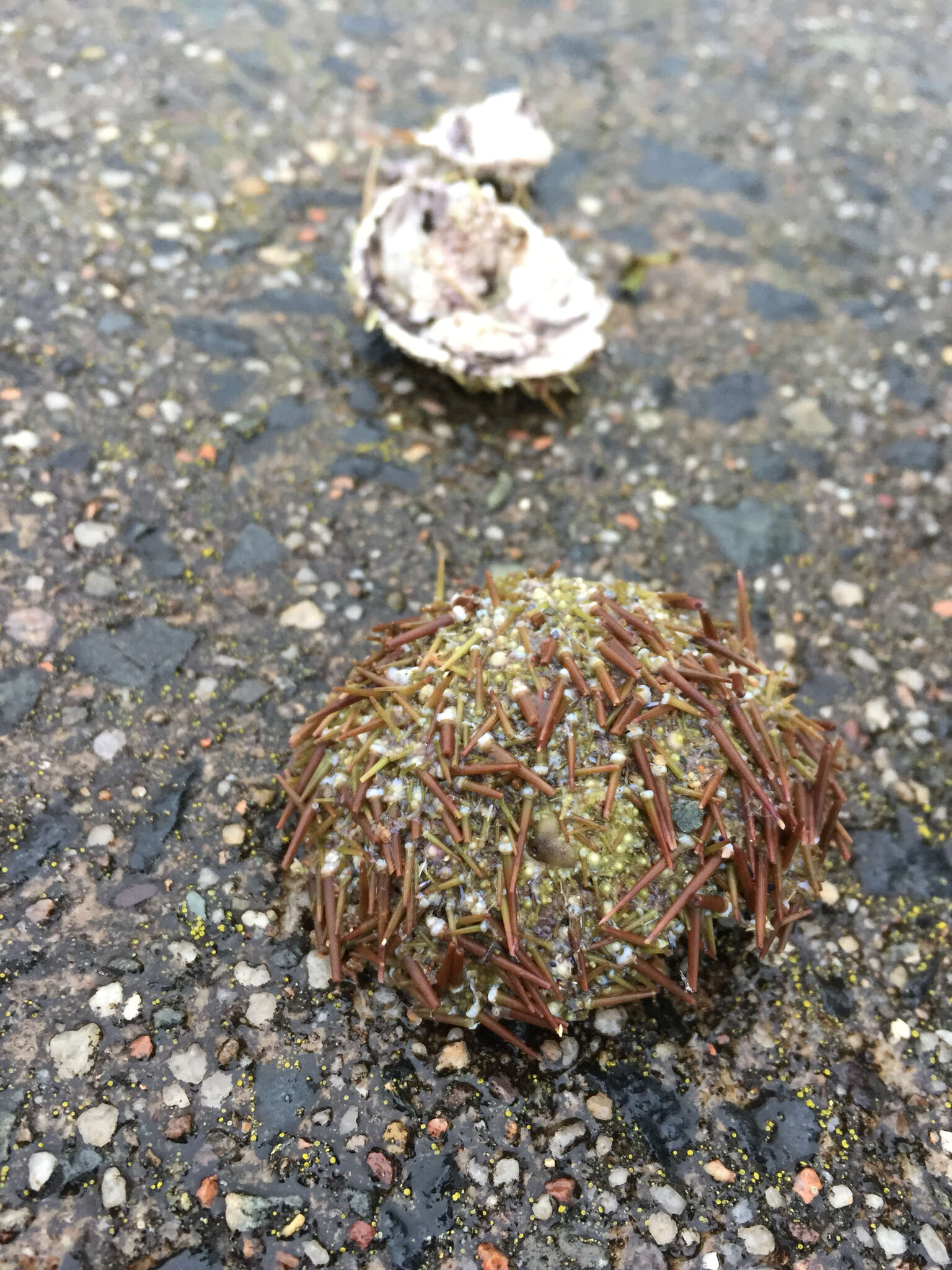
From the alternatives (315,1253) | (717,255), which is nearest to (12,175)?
(717,255)

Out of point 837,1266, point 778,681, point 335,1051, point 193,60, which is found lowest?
point 837,1266

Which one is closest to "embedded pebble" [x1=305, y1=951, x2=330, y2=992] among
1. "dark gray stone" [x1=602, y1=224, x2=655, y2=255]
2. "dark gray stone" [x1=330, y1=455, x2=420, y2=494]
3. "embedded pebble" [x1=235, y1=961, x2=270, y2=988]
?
"embedded pebble" [x1=235, y1=961, x2=270, y2=988]

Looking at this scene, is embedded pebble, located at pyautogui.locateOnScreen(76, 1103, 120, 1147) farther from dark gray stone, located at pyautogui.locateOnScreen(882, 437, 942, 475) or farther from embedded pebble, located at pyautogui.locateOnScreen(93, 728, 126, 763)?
dark gray stone, located at pyautogui.locateOnScreen(882, 437, 942, 475)

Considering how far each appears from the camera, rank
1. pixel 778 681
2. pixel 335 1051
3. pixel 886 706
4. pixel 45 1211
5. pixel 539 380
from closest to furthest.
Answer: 1. pixel 45 1211
2. pixel 335 1051
3. pixel 778 681
4. pixel 886 706
5. pixel 539 380

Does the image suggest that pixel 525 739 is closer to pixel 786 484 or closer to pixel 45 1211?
pixel 45 1211

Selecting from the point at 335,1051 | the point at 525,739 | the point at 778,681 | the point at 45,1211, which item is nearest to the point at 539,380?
the point at 778,681

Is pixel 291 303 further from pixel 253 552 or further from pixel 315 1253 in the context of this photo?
pixel 315 1253
